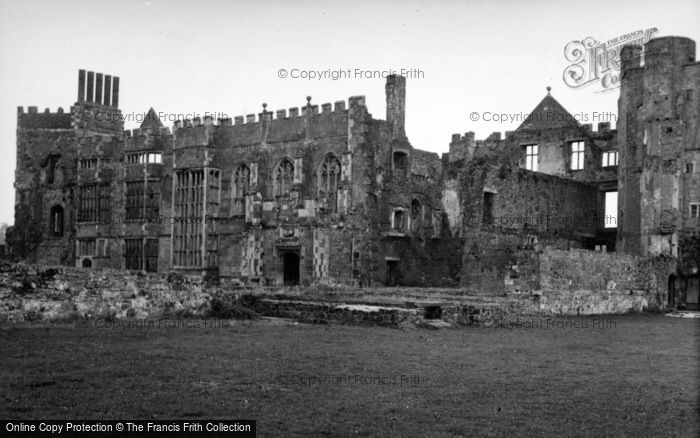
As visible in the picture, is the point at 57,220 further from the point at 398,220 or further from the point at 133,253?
the point at 398,220

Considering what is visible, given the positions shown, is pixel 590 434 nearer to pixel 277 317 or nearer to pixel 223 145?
pixel 277 317

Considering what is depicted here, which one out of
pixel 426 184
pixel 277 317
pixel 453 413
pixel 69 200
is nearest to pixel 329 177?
pixel 426 184

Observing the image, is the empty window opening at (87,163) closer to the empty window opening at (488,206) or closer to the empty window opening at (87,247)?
the empty window opening at (87,247)

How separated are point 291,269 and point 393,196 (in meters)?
6.50

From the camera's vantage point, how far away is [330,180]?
40031 millimetres

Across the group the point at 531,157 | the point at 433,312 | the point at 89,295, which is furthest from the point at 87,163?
the point at 433,312

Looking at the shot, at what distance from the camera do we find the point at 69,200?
52.5m

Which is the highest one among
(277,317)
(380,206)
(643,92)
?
(643,92)

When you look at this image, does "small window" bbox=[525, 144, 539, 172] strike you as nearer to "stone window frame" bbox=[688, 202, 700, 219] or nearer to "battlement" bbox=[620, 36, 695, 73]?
"battlement" bbox=[620, 36, 695, 73]

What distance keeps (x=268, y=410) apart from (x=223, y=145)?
36.3 m

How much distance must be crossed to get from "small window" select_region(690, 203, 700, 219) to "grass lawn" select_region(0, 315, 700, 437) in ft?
79.2

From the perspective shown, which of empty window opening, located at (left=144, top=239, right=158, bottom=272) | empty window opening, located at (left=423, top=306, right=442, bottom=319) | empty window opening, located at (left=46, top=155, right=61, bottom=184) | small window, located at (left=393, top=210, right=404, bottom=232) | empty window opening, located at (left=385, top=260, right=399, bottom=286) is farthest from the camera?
empty window opening, located at (left=46, top=155, right=61, bottom=184)

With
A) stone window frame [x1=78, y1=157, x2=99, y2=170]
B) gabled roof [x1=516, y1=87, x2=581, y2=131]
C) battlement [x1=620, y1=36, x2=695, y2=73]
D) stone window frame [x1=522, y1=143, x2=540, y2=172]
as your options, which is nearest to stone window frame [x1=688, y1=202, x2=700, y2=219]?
battlement [x1=620, y1=36, x2=695, y2=73]

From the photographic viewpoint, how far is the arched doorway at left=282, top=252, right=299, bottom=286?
39906 mm
